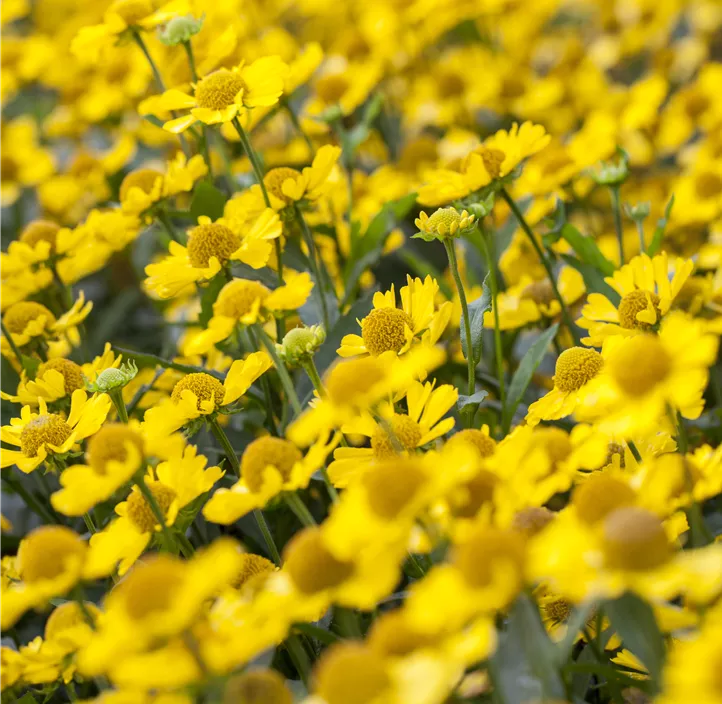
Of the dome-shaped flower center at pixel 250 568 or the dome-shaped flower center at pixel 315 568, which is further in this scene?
the dome-shaped flower center at pixel 250 568

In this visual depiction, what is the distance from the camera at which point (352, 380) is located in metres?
0.78

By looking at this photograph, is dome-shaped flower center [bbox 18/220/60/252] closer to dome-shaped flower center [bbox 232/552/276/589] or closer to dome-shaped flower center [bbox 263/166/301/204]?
dome-shaped flower center [bbox 263/166/301/204]

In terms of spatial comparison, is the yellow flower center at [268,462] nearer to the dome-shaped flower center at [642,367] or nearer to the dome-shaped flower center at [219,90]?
the dome-shaped flower center at [642,367]

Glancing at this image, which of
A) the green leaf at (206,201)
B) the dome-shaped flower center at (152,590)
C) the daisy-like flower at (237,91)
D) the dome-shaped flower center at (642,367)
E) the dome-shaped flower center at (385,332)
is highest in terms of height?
the daisy-like flower at (237,91)

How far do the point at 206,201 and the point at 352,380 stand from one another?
→ 0.67 metres

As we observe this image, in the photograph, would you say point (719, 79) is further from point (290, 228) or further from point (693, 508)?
point (693, 508)

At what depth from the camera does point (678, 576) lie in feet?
1.99

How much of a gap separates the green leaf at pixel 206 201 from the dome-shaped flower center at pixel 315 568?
2.56ft

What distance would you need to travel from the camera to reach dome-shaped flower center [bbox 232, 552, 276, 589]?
0.92 m

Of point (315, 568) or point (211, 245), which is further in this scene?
point (211, 245)

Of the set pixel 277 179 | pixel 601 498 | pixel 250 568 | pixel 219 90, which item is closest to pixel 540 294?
pixel 277 179

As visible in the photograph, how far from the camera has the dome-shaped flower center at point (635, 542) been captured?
0.60 m

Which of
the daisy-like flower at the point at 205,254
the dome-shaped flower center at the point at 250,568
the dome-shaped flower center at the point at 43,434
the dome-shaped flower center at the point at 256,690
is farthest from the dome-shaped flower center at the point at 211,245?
the dome-shaped flower center at the point at 256,690

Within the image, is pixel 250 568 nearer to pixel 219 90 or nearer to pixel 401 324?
pixel 401 324
